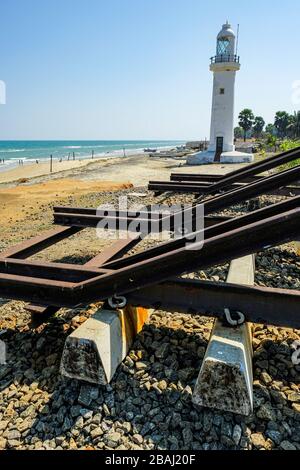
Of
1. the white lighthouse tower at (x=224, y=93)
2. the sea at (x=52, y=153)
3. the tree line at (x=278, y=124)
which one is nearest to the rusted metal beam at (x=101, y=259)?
the white lighthouse tower at (x=224, y=93)

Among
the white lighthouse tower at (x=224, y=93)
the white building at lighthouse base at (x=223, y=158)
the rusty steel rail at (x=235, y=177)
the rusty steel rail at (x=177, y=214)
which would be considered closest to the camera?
the rusty steel rail at (x=177, y=214)

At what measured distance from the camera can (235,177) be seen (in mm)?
6820

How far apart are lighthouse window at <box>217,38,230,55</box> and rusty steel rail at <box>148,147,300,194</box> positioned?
34.3m

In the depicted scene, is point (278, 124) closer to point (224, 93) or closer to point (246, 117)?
point (246, 117)

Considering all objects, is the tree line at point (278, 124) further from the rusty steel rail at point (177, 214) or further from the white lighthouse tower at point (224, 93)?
the rusty steel rail at point (177, 214)

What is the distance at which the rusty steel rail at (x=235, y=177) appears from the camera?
6195 mm

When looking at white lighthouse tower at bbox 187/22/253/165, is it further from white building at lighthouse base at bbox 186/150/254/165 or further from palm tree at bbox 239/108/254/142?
palm tree at bbox 239/108/254/142

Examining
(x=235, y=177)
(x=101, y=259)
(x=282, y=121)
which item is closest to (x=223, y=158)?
(x=235, y=177)

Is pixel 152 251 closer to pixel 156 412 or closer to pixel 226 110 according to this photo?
pixel 156 412

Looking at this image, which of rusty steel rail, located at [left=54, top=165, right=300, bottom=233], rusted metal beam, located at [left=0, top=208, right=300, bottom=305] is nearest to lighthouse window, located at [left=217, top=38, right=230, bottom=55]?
rusty steel rail, located at [left=54, top=165, right=300, bottom=233]

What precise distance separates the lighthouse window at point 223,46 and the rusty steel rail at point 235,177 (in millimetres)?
34338

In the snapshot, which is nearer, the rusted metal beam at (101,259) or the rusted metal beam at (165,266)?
the rusted metal beam at (165,266)

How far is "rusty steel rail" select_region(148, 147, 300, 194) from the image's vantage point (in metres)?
6.19

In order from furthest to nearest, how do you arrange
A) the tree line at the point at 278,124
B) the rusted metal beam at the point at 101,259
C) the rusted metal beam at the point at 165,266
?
the tree line at the point at 278,124
the rusted metal beam at the point at 101,259
the rusted metal beam at the point at 165,266
